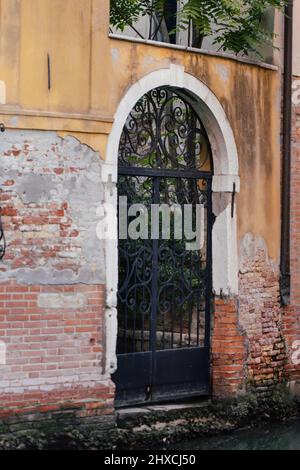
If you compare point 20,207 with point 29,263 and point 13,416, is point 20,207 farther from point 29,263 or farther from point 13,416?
point 13,416

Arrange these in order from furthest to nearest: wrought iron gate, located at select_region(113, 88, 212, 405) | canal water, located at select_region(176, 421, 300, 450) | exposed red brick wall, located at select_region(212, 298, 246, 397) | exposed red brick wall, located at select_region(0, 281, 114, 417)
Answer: exposed red brick wall, located at select_region(212, 298, 246, 397) < wrought iron gate, located at select_region(113, 88, 212, 405) < canal water, located at select_region(176, 421, 300, 450) < exposed red brick wall, located at select_region(0, 281, 114, 417)

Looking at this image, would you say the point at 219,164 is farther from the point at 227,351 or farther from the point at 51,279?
the point at 51,279

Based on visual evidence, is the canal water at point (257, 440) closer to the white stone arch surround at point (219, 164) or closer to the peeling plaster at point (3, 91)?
the white stone arch surround at point (219, 164)

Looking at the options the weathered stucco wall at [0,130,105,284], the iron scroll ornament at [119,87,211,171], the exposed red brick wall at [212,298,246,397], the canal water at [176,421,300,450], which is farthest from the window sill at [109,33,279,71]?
the canal water at [176,421,300,450]

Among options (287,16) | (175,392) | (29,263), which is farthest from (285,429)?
(287,16)

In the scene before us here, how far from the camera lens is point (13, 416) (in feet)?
25.4

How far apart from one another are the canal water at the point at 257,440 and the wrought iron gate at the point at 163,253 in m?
0.70

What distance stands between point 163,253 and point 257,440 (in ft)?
6.89

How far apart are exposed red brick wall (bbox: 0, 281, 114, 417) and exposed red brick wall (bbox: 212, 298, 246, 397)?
1565 mm

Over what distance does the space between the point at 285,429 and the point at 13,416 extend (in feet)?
9.98

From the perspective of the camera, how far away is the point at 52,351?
7.96 metres

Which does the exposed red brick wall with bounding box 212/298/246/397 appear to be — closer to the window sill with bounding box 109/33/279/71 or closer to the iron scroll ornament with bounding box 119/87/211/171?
the iron scroll ornament with bounding box 119/87/211/171

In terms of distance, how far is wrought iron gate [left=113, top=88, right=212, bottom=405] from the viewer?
29.0 feet

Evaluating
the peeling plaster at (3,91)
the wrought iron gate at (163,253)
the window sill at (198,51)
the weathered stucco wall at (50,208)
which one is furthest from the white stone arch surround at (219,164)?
the peeling plaster at (3,91)
